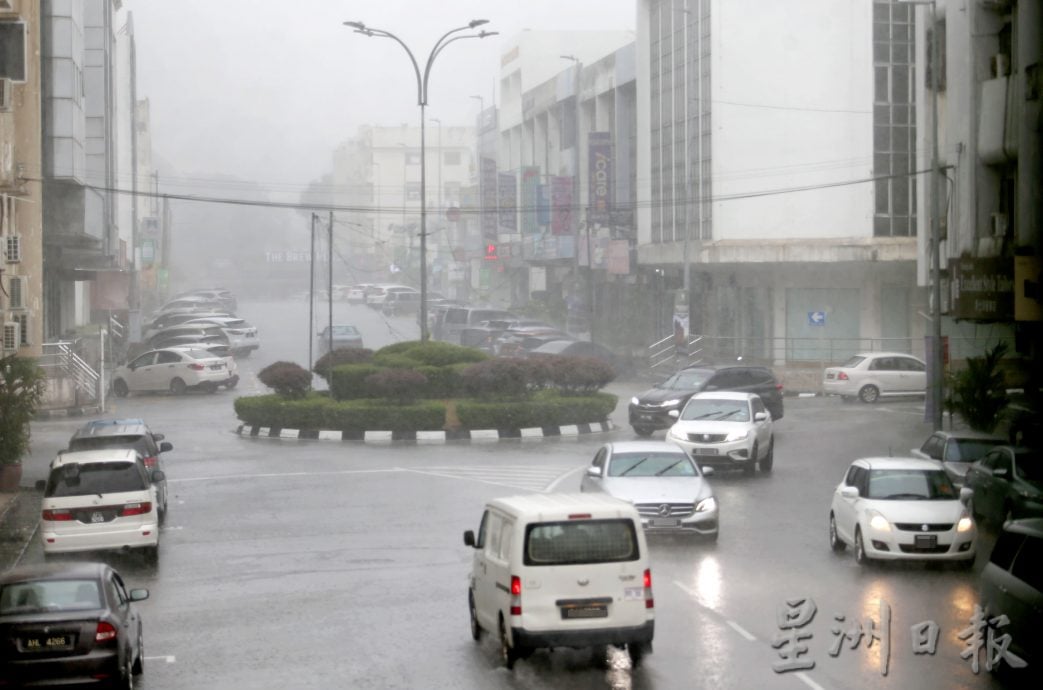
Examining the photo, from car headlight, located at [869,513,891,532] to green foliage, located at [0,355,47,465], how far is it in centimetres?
1634

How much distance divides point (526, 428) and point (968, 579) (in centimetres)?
1914

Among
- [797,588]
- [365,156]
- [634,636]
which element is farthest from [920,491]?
[365,156]

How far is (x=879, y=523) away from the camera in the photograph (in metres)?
17.3

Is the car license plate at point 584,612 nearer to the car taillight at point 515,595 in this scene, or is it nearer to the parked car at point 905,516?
the car taillight at point 515,595

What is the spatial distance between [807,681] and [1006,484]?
9.86 metres

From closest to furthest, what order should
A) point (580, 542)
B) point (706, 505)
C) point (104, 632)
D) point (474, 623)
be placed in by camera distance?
point (104, 632) < point (580, 542) < point (474, 623) < point (706, 505)

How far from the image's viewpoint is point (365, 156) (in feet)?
546

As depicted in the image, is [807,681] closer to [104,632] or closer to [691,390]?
[104,632]

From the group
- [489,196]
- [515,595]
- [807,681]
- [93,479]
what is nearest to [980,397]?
[93,479]

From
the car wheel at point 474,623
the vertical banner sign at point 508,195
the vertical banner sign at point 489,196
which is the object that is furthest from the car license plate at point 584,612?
the vertical banner sign at point 489,196

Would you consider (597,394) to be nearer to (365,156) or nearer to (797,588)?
(797,588)

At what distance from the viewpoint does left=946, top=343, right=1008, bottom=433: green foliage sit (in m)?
30.6

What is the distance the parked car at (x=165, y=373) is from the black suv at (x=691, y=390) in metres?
18.0

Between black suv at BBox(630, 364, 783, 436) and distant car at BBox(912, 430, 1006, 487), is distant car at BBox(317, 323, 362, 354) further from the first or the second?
distant car at BBox(912, 430, 1006, 487)
